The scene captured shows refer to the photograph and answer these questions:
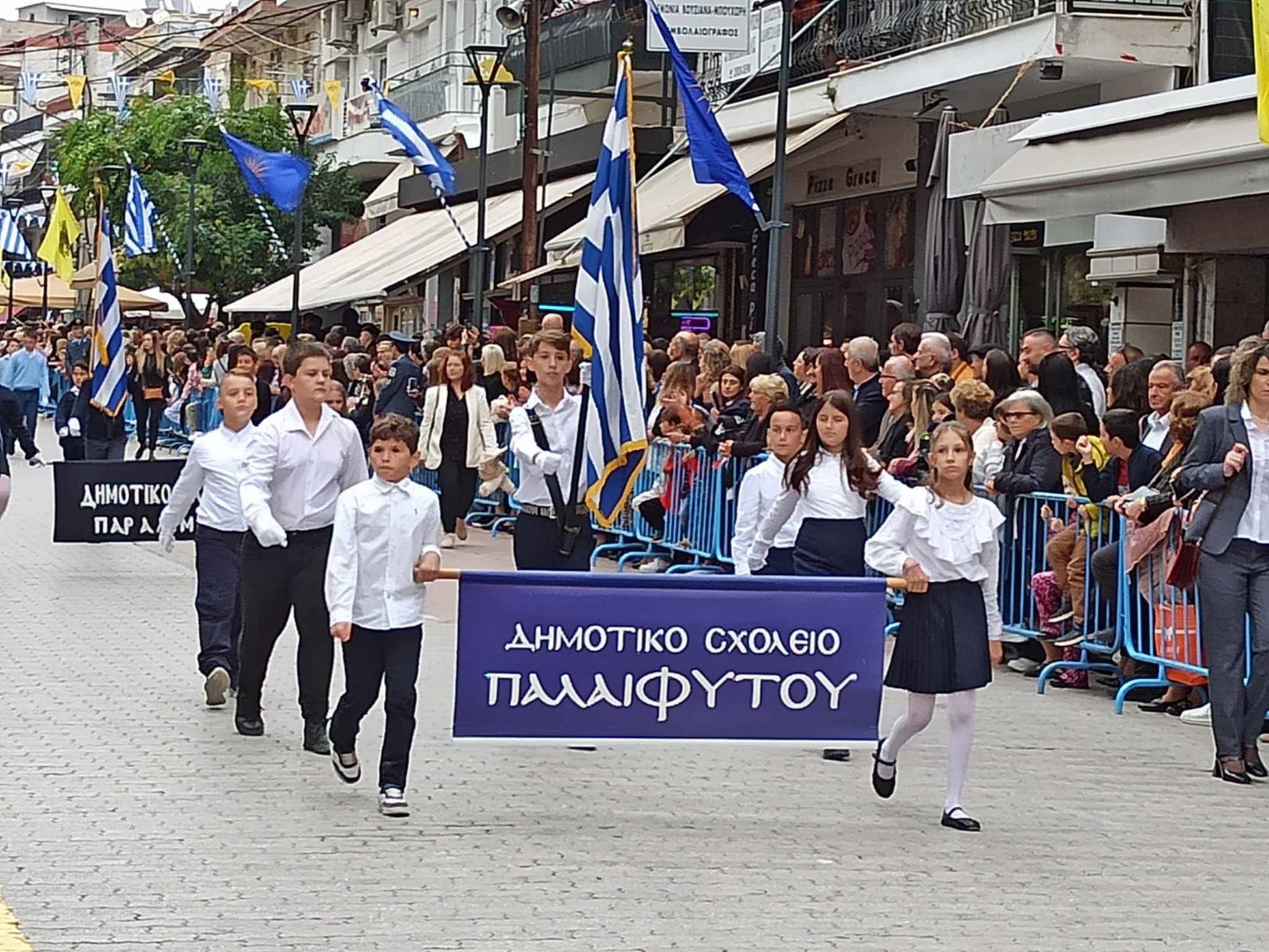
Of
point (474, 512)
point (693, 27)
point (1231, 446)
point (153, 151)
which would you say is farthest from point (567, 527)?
point (153, 151)

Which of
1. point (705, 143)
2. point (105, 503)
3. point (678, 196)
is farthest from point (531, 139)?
point (105, 503)

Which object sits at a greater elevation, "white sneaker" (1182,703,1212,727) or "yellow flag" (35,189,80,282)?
"yellow flag" (35,189,80,282)

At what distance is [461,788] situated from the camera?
336 inches

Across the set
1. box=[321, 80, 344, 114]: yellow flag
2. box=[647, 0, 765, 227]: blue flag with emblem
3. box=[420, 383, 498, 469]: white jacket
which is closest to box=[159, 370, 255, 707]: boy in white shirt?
box=[420, 383, 498, 469]: white jacket

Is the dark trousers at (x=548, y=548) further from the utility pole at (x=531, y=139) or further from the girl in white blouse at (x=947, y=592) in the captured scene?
the utility pole at (x=531, y=139)

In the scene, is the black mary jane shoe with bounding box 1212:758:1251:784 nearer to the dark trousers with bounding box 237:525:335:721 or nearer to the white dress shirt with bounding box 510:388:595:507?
A: the white dress shirt with bounding box 510:388:595:507

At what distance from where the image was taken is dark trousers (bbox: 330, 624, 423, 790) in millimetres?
7988

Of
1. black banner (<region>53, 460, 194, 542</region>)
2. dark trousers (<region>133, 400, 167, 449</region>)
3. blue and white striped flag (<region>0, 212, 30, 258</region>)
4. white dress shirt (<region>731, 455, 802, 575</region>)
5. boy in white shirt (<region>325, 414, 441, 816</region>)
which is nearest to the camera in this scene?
boy in white shirt (<region>325, 414, 441, 816</region>)

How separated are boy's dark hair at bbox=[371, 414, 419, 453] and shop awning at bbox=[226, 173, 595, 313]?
21276 mm

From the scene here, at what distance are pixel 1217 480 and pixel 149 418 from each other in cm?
2298

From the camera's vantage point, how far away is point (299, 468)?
922cm

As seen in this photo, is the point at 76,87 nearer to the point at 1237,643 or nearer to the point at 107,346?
the point at 107,346

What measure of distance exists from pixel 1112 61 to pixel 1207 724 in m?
10.3

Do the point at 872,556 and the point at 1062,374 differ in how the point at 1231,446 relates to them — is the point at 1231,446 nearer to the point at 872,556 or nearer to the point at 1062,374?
the point at 872,556
